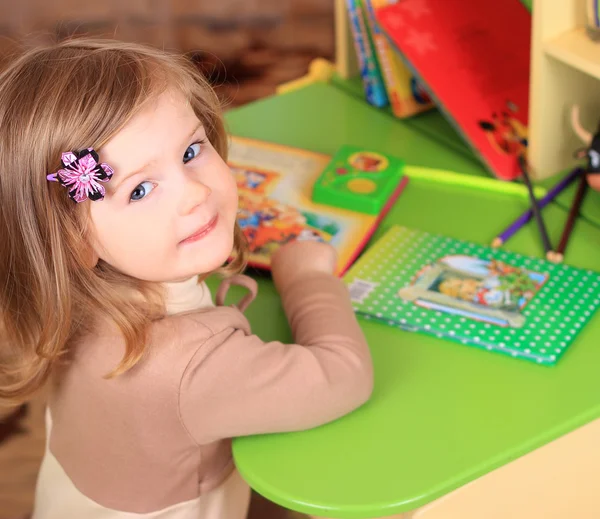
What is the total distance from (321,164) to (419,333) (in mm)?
409

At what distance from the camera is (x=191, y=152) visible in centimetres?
87

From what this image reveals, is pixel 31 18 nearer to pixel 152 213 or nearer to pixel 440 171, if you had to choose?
pixel 440 171

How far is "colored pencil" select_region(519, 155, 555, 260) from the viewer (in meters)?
1.09

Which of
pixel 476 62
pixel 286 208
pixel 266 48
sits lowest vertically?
pixel 266 48

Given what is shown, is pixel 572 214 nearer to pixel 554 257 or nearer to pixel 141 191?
pixel 554 257

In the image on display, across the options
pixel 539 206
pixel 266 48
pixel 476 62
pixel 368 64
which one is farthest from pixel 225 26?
pixel 539 206

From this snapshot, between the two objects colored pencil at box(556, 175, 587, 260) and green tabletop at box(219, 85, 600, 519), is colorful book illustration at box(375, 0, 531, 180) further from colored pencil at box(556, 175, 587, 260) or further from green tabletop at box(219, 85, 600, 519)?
green tabletop at box(219, 85, 600, 519)

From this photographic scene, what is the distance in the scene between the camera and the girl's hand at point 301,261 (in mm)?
1030

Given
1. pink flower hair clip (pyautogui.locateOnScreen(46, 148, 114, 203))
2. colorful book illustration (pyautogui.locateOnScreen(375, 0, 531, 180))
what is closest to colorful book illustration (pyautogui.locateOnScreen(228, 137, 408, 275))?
colorful book illustration (pyautogui.locateOnScreen(375, 0, 531, 180))

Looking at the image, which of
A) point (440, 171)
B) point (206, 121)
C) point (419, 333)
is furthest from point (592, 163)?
point (206, 121)

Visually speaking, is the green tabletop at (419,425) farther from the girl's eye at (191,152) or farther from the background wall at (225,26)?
the background wall at (225,26)

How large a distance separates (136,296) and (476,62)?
0.73m

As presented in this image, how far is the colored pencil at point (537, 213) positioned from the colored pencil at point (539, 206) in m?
0.01

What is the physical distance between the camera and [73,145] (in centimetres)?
78
